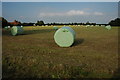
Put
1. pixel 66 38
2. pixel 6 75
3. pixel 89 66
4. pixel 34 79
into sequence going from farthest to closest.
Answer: pixel 66 38, pixel 89 66, pixel 6 75, pixel 34 79

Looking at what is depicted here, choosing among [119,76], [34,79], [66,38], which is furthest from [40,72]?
[66,38]

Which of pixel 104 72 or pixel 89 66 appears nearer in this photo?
pixel 104 72

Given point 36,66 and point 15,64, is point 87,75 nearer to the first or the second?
point 36,66

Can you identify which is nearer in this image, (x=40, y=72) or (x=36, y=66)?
(x=40, y=72)

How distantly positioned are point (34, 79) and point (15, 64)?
2.03 metres

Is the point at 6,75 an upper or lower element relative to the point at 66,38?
lower

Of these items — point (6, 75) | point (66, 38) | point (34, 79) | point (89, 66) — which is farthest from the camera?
point (66, 38)

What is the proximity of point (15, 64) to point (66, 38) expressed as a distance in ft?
17.2

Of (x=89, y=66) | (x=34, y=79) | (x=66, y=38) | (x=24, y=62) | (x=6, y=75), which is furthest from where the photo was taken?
(x=66, y=38)

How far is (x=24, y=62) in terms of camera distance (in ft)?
23.7

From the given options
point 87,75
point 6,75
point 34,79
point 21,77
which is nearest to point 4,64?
point 6,75

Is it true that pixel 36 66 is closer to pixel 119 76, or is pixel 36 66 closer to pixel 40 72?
pixel 40 72

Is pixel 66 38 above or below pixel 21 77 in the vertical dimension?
above

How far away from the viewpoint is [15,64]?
6914 millimetres
